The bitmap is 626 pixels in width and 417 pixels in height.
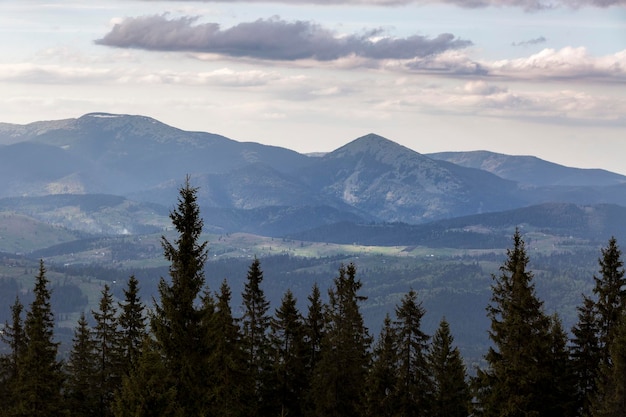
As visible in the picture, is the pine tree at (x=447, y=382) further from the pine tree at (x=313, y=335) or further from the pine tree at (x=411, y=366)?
the pine tree at (x=313, y=335)

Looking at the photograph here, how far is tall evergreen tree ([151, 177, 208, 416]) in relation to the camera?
44719mm

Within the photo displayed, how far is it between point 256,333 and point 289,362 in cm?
356

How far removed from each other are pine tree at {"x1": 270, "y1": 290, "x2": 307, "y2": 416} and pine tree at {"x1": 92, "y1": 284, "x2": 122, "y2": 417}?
12445 mm

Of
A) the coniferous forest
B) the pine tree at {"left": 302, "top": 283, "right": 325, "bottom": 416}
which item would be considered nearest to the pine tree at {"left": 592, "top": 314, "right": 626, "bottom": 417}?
the coniferous forest

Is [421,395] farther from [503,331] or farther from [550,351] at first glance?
[503,331]

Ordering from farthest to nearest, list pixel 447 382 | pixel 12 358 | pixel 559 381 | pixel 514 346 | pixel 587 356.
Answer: pixel 12 358 < pixel 447 382 < pixel 587 356 < pixel 559 381 < pixel 514 346

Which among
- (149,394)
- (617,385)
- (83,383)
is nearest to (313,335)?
(83,383)

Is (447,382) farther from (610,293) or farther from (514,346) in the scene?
(514,346)

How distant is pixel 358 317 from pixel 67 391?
2524 cm

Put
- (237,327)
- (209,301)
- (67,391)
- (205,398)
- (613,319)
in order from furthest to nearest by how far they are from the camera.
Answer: (67,391)
(237,327)
(613,319)
(209,301)
(205,398)

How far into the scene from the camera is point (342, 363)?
69500mm

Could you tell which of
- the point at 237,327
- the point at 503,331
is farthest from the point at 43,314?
the point at 503,331


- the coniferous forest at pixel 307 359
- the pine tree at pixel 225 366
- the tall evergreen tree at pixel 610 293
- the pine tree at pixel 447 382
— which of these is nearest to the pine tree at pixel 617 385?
the coniferous forest at pixel 307 359

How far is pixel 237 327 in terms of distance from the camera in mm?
70438
